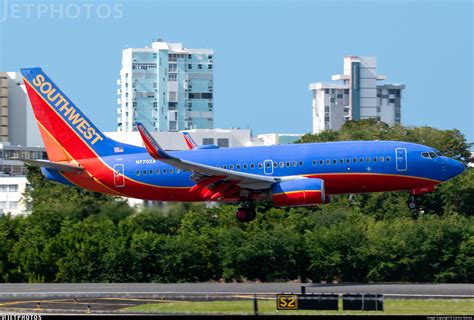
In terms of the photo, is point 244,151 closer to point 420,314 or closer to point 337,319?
point 420,314

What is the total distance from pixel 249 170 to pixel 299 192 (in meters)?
3.51

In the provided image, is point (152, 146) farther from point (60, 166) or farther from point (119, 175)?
point (60, 166)

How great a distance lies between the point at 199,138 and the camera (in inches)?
7013

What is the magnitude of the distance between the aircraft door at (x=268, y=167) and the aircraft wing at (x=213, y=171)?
0.97 m

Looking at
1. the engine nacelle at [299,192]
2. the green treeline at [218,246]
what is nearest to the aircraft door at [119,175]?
the green treeline at [218,246]

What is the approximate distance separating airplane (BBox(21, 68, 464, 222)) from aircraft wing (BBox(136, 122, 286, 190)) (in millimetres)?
48

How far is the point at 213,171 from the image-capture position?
53.9 metres

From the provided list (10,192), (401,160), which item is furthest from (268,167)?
(10,192)

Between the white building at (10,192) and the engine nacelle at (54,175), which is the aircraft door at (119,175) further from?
the white building at (10,192)

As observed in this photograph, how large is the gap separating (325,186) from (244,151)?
15.2ft

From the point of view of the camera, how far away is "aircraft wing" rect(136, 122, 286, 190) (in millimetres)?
51812

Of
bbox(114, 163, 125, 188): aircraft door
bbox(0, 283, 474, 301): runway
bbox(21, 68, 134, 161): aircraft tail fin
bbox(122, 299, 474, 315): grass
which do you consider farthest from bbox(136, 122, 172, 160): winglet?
bbox(122, 299, 474, 315): grass

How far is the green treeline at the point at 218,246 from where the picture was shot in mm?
57875

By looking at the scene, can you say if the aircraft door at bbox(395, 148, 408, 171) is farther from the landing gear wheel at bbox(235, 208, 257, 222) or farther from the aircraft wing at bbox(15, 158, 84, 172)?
the aircraft wing at bbox(15, 158, 84, 172)
